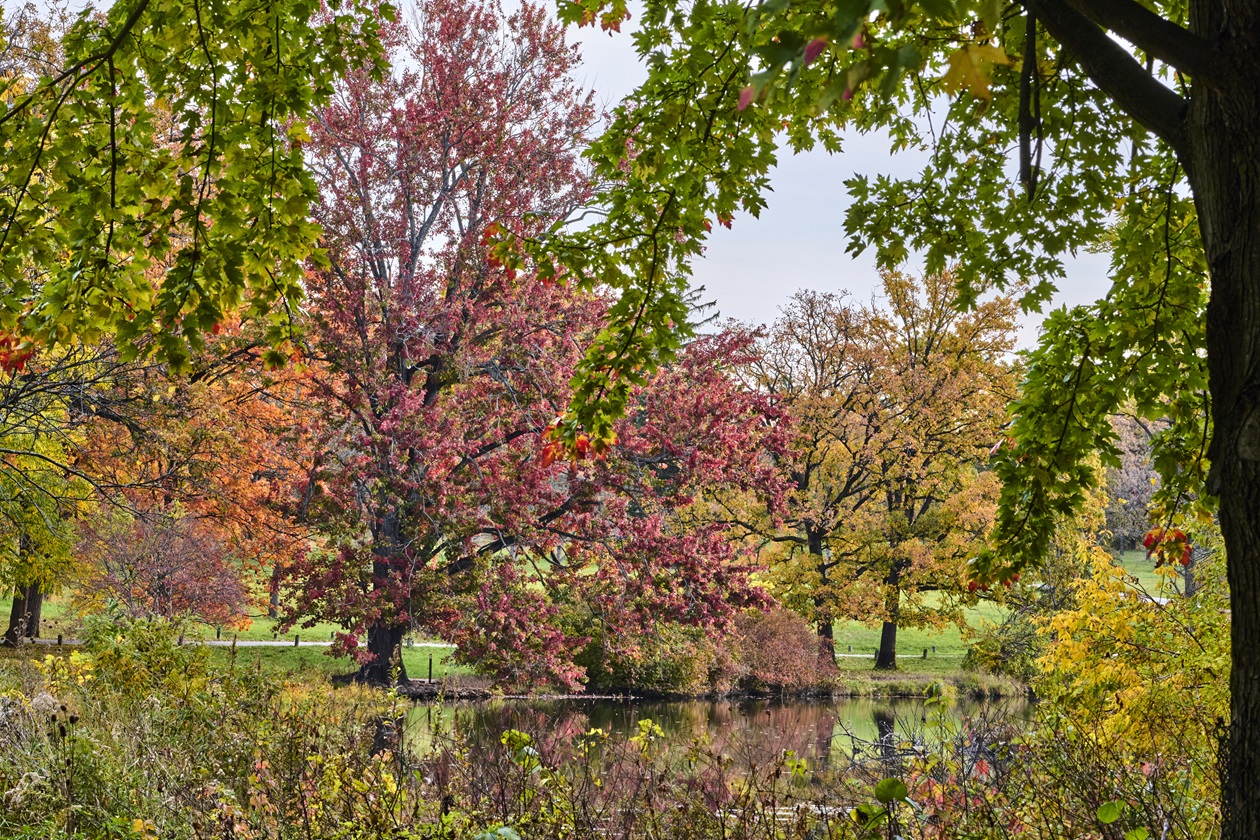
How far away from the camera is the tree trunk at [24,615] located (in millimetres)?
20016

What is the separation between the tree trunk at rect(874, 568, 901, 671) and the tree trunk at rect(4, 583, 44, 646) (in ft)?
62.6

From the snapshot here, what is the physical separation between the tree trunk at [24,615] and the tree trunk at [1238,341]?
72.1 feet

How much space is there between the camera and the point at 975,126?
5.14 meters

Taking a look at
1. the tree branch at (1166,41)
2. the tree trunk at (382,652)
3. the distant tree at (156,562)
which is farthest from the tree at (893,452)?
the tree branch at (1166,41)

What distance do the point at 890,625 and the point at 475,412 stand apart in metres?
15.6

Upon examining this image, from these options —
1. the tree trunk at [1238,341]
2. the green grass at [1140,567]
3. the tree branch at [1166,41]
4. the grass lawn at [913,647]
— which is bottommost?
the grass lawn at [913,647]

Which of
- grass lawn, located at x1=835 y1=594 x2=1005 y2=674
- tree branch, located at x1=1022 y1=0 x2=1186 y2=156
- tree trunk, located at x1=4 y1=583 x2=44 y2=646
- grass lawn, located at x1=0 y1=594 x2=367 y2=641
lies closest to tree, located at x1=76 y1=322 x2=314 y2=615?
tree trunk, located at x1=4 y1=583 x2=44 y2=646

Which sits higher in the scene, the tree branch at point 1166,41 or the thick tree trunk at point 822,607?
the tree branch at point 1166,41

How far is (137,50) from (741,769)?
8982 millimetres

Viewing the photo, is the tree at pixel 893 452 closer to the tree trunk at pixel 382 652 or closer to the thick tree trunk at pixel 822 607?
the thick tree trunk at pixel 822 607

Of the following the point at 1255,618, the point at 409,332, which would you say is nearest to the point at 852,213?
the point at 1255,618

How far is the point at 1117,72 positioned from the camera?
2.88 m

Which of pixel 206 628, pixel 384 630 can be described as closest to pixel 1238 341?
pixel 384 630

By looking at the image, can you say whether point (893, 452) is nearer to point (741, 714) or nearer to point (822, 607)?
point (822, 607)
